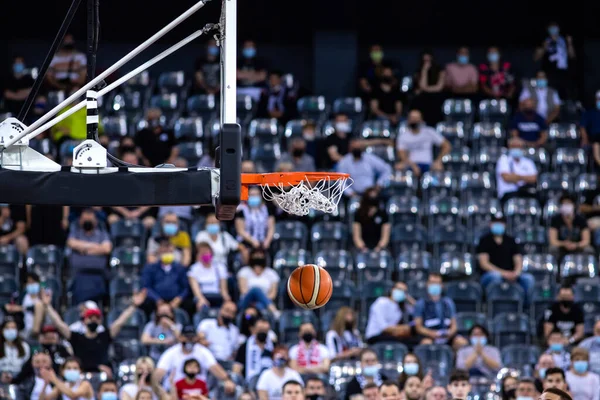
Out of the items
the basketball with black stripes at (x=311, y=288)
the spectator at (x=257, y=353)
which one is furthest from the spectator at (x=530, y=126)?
the basketball with black stripes at (x=311, y=288)

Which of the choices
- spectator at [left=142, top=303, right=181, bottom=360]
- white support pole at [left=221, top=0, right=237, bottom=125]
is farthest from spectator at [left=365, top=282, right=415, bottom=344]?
white support pole at [left=221, top=0, right=237, bottom=125]

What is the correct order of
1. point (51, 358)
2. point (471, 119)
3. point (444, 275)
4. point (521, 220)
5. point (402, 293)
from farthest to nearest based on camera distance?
point (471, 119)
point (521, 220)
point (444, 275)
point (402, 293)
point (51, 358)

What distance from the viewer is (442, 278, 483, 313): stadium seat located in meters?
15.7

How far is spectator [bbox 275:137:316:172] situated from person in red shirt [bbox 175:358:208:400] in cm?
498

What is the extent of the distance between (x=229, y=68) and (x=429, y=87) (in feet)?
41.3

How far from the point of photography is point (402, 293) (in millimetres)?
15203

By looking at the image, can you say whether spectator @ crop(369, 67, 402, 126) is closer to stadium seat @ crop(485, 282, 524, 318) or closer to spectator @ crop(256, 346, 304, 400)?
stadium seat @ crop(485, 282, 524, 318)

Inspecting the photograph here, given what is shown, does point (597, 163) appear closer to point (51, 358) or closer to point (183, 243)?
point (183, 243)

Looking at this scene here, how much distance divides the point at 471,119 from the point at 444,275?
15.0ft

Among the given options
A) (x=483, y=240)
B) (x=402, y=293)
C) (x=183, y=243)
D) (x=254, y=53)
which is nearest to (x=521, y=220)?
(x=483, y=240)

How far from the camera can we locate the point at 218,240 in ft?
53.2

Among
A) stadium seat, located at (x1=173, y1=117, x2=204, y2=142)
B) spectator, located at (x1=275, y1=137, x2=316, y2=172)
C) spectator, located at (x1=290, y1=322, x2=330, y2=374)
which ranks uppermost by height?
stadium seat, located at (x1=173, y1=117, x2=204, y2=142)

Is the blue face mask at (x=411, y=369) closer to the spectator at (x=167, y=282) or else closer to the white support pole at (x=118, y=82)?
the spectator at (x=167, y=282)

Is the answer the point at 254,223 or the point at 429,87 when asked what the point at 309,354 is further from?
the point at 429,87
